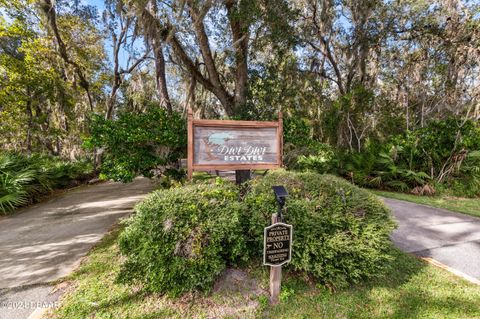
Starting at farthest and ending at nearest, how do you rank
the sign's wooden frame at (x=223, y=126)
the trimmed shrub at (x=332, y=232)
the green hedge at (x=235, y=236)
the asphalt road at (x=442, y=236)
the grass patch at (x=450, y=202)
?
the grass patch at (x=450, y=202) → the sign's wooden frame at (x=223, y=126) → the asphalt road at (x=442, y=236) → the trimmed shrub at (x=332, y=232) → the green hedge at (x=235, y=236)

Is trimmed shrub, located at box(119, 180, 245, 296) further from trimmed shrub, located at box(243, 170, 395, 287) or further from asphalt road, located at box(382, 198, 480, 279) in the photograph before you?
asphalt road, located at box(382, 198, 480, 279)

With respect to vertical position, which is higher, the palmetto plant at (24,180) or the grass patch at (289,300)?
the palmetto plant at (24,180)

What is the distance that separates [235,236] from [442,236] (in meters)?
3.55

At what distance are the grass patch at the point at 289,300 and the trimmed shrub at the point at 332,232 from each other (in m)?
0.19

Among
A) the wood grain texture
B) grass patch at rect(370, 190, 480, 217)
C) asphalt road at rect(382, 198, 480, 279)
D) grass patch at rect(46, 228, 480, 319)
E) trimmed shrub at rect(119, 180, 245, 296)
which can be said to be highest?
the wood grain texture

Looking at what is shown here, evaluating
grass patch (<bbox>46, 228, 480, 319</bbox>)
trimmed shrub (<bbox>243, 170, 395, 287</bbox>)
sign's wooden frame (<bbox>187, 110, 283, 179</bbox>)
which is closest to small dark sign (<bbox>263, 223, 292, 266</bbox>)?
trimmed shrub (<bbox>243, 170, 395, 287</bbox>)

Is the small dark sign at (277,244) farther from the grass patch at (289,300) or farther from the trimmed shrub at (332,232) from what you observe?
the grass patch at (289,300)

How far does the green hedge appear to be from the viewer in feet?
6.81

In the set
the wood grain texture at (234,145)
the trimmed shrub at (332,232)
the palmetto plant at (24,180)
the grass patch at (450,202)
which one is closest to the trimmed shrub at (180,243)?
A: the trimmed shrub at (332,232)

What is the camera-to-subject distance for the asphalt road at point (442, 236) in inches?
113

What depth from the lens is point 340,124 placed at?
30.7 ft

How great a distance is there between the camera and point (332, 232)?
7.62 ft

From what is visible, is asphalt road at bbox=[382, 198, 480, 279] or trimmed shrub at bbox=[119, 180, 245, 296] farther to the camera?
asphalt road at bbox=[382, 198, 480, 279]

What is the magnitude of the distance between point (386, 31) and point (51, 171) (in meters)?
13.2
